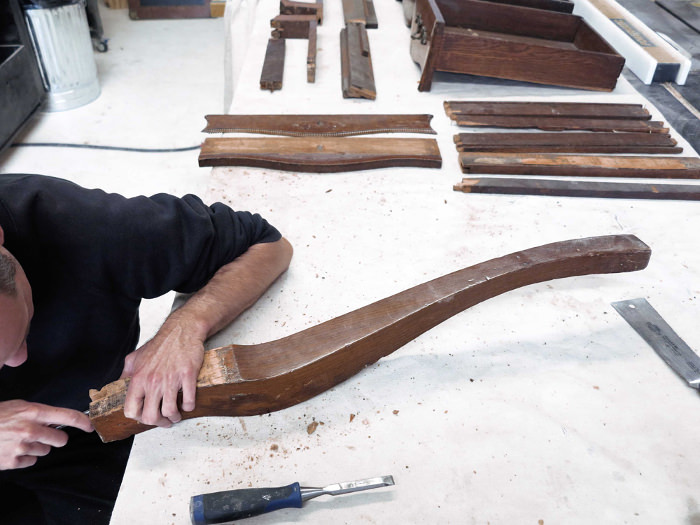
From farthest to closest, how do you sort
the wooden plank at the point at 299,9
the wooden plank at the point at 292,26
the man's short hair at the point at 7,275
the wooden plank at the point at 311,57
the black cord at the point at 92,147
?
1. the black cord at the point at 92,147
2. the wooden plank at the point at 299,9
3. the wooden plank at the point at 292,26
4. the wooden plank at the point at 311,57
5. the man's short hair at the point at 7,275

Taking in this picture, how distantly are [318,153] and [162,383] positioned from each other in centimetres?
105

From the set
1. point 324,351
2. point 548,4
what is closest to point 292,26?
point 548,4

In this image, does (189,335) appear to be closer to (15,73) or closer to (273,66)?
(273,66)

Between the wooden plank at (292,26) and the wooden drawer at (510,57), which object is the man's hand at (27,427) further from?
the wooden plank at (292,26)

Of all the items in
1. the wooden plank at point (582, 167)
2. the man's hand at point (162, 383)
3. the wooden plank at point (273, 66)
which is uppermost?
the man's hand at point (162, 383)

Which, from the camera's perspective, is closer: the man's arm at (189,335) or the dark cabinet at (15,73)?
the man's arm at (189,335)

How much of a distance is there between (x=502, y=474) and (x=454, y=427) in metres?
0.12

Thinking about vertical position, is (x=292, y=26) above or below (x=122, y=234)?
below

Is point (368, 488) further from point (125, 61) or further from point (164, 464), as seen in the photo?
point (125, 61)

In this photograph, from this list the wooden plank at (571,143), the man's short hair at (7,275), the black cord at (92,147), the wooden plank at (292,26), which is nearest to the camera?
the man's short hair at (7,275)

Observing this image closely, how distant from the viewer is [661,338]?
3.99ft

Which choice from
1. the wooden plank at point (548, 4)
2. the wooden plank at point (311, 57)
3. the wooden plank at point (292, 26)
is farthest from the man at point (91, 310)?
the wooden plank at point (548, 4)

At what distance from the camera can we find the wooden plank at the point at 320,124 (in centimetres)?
188

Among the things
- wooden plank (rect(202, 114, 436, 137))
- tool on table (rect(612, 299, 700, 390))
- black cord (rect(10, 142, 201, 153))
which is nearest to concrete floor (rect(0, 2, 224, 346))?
black cord (rect(10, 142, 201, 153))
